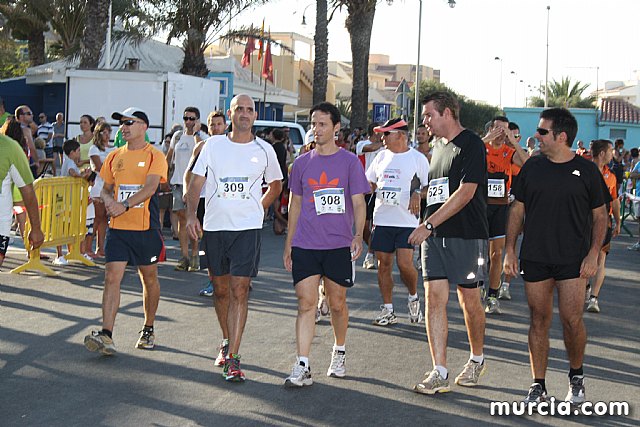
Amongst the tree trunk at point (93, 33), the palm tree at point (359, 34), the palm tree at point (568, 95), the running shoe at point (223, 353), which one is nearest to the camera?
the running shoe at point (223, 353)

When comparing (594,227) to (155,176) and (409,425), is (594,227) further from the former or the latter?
(155,176)

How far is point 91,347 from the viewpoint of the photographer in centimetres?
758

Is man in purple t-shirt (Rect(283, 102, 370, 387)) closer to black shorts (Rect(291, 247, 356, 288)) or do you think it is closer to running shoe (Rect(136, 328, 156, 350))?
black shorts (Rect(291, 247, 356, 288))

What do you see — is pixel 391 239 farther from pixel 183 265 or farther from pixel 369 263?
pixel 369 263

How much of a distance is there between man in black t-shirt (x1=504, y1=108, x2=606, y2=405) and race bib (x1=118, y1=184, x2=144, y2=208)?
3201 mm

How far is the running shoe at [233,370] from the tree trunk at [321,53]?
25055 millimetres

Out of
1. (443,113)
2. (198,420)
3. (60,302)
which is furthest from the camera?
(60,302)

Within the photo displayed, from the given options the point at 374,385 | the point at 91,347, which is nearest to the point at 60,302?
the point at 91,347

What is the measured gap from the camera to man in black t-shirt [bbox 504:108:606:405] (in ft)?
20.9

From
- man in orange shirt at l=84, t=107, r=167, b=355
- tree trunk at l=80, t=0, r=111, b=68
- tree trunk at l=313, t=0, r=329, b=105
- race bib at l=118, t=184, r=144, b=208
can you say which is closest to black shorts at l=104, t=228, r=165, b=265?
man in orange shirt at l=84, t=107, r=167, b=355

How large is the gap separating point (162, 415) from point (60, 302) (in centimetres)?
449

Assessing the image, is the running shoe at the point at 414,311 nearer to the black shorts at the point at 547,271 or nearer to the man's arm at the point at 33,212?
the black shorts at the point at 547,271

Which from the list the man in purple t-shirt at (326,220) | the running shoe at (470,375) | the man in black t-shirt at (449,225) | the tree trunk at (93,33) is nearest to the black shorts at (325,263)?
the man in purple t-shirt at (326,220)

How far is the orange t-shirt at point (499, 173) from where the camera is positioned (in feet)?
34.2
